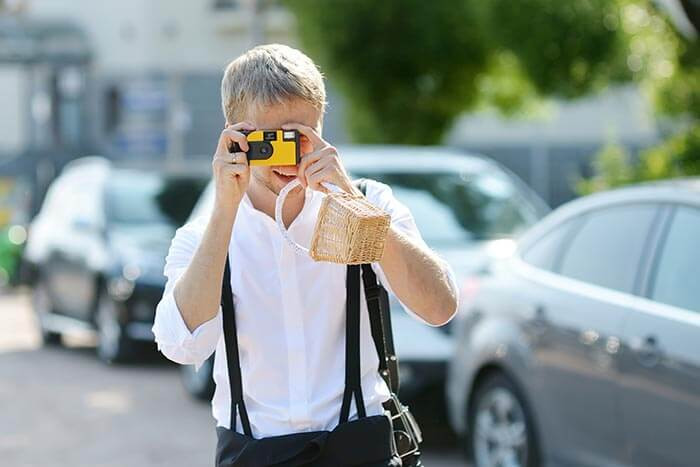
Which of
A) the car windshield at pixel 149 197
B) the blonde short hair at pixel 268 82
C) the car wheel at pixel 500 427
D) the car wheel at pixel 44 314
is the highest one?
the blonde short hair at pixel 268 82

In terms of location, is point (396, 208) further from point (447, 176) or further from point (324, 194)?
point (447, 176)

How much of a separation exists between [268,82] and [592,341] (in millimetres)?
3239

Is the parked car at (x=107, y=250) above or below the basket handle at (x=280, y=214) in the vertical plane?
below

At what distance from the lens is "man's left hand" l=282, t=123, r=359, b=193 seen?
295 cm

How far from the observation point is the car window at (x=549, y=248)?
21.9 feet

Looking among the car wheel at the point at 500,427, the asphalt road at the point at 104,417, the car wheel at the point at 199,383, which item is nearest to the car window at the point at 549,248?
the car wheel at the point at 500,427

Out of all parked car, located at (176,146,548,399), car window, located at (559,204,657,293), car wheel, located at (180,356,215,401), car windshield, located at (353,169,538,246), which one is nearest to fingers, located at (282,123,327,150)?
car window, located at (559,204,657,293)

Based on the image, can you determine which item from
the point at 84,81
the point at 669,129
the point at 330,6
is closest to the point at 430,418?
the point at 669,129

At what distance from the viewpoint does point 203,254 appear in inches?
120

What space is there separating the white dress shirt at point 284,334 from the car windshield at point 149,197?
33.1 ft

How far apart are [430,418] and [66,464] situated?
2.23 m

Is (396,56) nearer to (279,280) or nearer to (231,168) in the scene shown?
(279,280)

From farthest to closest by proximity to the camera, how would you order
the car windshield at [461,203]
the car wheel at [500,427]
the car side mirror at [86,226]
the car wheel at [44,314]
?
the car wheel at [44,314] < the car side mirror at [86,226] < the car windshield at [461,203] < the car wheel at [500,427]

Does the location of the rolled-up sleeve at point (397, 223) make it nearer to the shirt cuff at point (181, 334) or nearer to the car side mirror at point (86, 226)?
the shirt cuff at point (181, 334)
